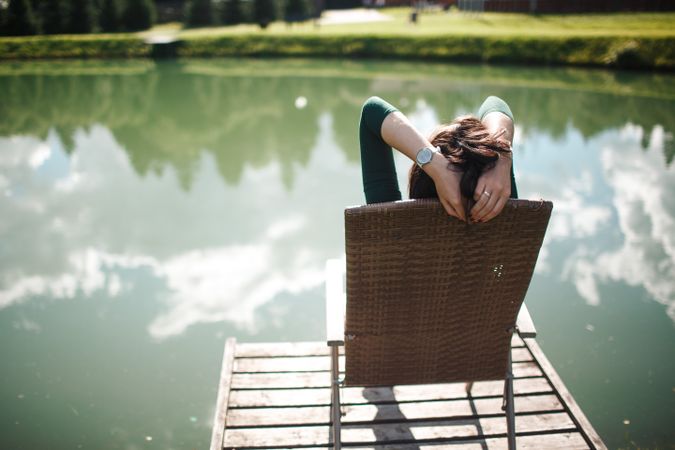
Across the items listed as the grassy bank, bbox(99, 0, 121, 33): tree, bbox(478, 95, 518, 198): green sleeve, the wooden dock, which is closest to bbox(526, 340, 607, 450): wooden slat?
the wooden dock

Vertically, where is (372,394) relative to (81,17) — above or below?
below

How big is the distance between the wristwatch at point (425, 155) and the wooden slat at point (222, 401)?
158cm

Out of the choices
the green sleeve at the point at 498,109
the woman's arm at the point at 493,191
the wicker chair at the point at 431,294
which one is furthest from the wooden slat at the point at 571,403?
the woman's arm at the point at 493,191

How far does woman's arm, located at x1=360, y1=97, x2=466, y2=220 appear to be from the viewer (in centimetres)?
157

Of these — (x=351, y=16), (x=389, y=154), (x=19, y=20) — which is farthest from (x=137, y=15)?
(x=389, y=154)

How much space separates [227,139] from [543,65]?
39.8 ft

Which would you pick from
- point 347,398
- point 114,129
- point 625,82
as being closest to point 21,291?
point 347,398

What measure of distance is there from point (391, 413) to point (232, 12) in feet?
94.7

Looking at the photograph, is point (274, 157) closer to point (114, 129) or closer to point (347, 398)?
point (114, 129)

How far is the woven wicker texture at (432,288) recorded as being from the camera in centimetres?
162

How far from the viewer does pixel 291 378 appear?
280 cm

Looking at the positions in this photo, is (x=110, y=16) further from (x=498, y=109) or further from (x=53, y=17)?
(x=498, y=109)

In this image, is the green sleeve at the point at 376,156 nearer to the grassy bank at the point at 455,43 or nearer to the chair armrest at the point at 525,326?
the chair armrest at the point at 525,326

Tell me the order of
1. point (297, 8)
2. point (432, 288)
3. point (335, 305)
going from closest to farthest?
point (432, 288) → point (335, 305) → point (297, 8)
